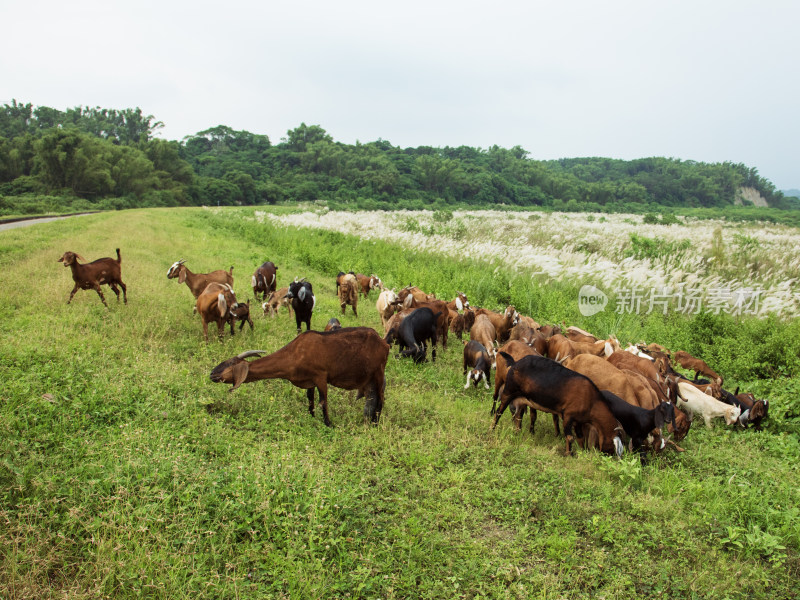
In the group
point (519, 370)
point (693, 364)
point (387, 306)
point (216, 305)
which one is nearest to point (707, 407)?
point (693, 364)

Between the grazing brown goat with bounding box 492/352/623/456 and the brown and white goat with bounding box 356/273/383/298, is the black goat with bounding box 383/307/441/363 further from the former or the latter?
the brown and white goat with bounding box 356/273/383/298

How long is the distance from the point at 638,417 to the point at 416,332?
12.7 feet

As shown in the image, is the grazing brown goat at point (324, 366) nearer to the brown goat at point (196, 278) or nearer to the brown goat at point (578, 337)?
the brown goat at point (578, 337)

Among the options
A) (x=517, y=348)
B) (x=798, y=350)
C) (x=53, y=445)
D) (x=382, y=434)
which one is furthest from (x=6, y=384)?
(x=798, y=350)

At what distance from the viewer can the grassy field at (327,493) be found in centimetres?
345

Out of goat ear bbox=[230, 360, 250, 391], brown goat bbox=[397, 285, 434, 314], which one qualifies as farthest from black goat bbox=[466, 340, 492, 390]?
goat ear bbox=[230, 360, 250, 391]

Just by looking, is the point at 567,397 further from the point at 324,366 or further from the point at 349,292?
the point at 349,292

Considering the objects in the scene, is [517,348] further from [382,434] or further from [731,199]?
[731,199]

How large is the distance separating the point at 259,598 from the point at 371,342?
318cm

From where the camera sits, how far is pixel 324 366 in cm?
564

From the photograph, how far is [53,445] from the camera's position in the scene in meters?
4.40

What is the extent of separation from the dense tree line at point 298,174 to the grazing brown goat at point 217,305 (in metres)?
44.1

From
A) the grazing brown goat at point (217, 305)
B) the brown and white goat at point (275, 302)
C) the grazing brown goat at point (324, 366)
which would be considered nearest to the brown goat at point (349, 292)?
the brown and white goat at point (275, 302)

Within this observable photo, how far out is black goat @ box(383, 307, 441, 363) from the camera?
8211mm
